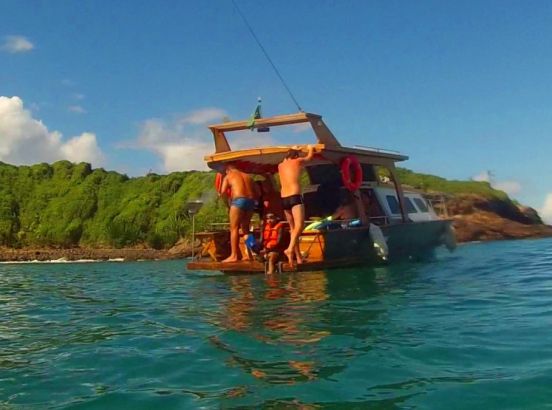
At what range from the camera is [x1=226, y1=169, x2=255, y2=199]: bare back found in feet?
52.9

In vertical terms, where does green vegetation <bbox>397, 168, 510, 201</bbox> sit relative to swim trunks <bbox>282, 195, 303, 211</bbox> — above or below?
above

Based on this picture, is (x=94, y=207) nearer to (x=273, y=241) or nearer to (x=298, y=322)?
(x=273, y=241)

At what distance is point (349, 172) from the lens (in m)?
16.0

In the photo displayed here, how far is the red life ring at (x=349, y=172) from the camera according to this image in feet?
52.2

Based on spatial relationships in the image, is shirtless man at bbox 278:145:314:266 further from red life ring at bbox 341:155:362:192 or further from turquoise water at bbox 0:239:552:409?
turquoise water at bbox 0:239:552:409

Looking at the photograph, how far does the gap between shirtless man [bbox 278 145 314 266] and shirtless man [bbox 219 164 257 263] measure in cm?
134

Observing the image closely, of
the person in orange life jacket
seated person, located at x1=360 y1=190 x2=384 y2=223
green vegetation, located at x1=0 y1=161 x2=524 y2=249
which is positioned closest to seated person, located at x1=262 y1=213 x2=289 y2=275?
the person in orange life jacket

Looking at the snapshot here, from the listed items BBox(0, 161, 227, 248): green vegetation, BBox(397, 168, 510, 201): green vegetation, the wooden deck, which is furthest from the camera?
BBox(397, 168, 510, 201): green vegetation

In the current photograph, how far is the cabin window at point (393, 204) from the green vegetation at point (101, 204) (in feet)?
110

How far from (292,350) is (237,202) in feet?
33.9

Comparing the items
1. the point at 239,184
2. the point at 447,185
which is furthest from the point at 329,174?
the point at 447,185

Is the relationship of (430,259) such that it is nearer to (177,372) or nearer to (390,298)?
(390,298)

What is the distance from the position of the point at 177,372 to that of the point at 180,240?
5032cm

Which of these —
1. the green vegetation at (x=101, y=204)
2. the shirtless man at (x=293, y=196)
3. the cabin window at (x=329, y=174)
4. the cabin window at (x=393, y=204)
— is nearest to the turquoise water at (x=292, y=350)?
the shirtless man at (x=293, y=196)
